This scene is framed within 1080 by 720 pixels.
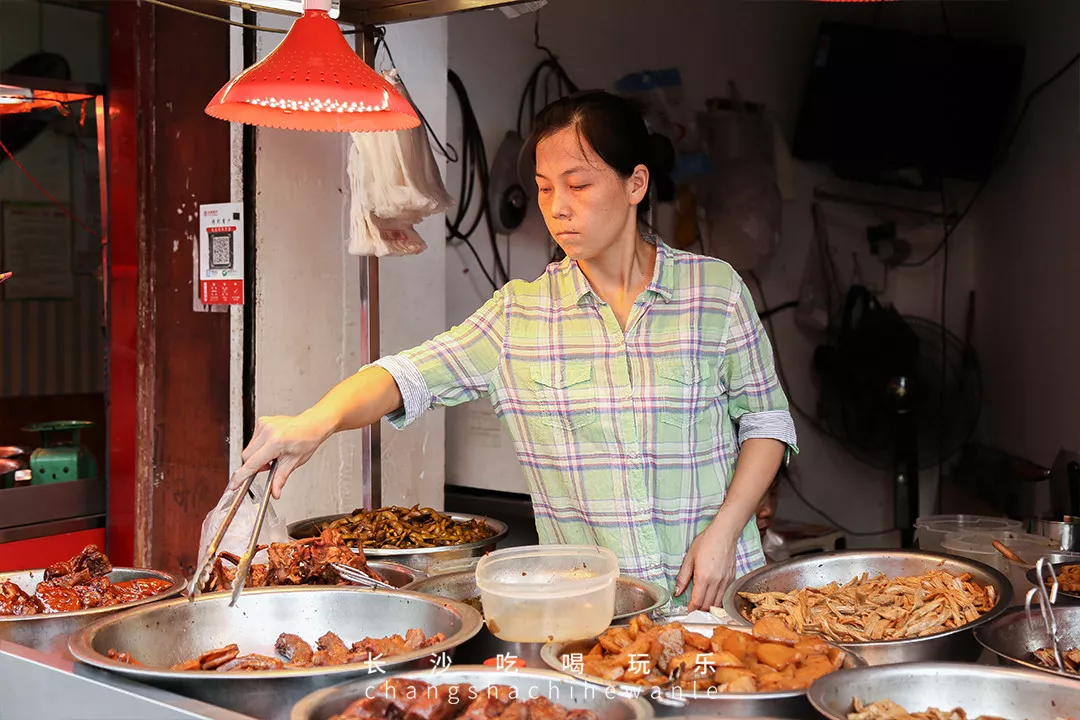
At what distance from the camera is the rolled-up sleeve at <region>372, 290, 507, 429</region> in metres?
2.31

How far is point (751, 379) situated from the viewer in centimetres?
241

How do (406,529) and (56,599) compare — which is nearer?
(56,599)

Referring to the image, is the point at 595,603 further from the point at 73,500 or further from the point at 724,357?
the point at 73,500

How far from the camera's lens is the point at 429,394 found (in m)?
2.35

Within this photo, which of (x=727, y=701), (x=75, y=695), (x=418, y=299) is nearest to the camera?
(x=727, y=701)

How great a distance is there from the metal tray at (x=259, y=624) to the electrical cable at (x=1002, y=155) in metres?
4.34

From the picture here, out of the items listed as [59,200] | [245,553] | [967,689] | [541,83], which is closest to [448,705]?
[245,553]

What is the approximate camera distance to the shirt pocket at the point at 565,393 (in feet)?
7.71

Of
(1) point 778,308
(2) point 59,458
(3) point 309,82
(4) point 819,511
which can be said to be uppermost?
(3) point 309,82

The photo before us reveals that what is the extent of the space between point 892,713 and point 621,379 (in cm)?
112

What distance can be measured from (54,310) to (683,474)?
429cm

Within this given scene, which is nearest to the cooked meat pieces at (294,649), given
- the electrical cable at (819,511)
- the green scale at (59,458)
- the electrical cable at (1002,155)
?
the green scale at (59,458)

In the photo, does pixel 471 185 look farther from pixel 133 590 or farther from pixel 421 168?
pixel 133 590

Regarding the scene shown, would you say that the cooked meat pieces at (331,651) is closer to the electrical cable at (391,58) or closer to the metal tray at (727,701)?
the metal tray at (727,701)
